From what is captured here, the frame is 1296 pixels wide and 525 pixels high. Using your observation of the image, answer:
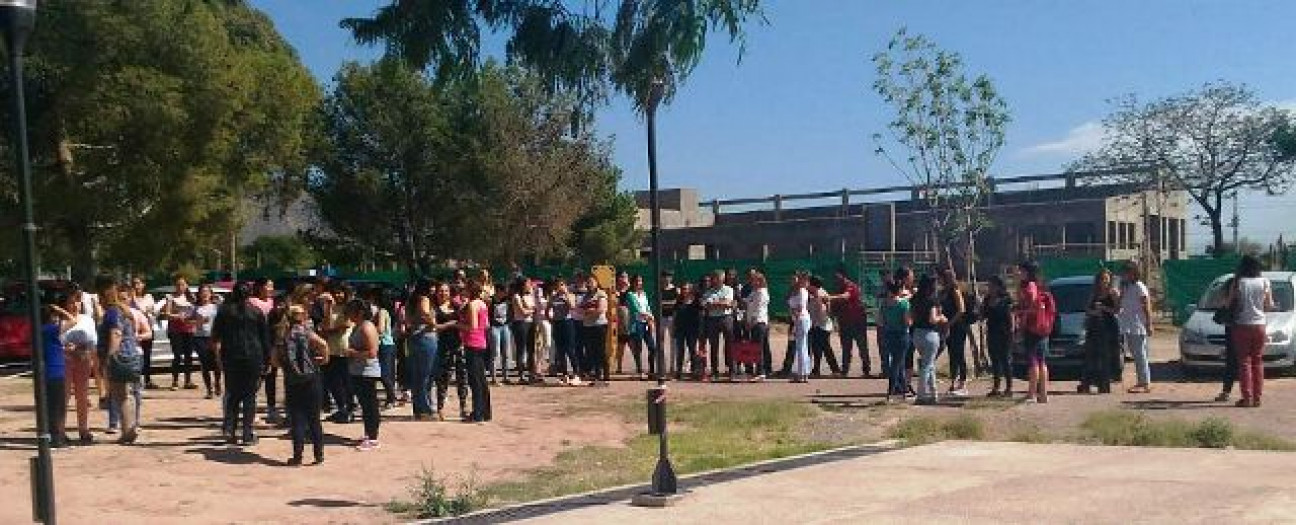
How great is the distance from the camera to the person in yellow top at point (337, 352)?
13.0 m

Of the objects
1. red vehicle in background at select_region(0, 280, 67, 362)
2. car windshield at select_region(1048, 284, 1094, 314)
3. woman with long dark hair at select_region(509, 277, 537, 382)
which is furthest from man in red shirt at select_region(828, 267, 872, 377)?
red vehicle in background at select_region(0, 280, 67, 362)

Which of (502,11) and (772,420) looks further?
(772,420)

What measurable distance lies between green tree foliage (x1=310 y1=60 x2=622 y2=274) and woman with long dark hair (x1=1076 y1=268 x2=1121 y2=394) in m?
23.5

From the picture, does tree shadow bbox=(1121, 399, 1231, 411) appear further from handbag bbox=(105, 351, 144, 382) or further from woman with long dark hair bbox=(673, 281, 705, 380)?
handbag bbox=(105, 351, 144, 382)

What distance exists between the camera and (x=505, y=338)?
1938cm

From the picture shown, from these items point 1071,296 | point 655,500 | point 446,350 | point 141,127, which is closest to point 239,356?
point 446,350

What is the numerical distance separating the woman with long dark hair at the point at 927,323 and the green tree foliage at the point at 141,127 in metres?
16.2

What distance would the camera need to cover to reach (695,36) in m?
8.65

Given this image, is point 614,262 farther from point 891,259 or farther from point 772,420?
point 772,420

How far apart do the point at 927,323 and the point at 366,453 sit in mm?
6716

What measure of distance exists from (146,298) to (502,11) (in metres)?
11.0

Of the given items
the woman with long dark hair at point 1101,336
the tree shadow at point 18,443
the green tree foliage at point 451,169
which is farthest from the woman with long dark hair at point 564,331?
the green tree foliage at point 451,169

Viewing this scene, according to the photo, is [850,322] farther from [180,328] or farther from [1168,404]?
[180,328]

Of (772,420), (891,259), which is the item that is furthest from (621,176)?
(772,420)
